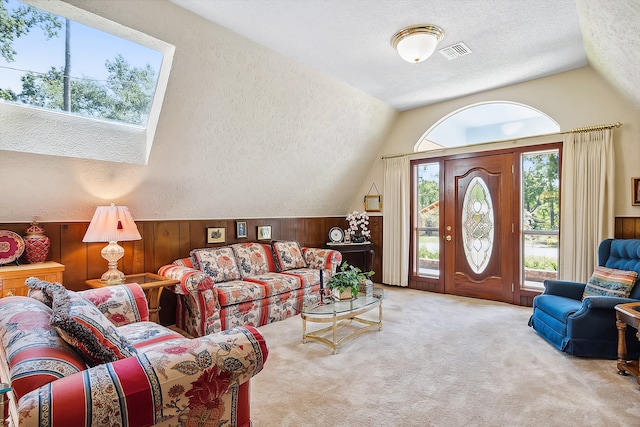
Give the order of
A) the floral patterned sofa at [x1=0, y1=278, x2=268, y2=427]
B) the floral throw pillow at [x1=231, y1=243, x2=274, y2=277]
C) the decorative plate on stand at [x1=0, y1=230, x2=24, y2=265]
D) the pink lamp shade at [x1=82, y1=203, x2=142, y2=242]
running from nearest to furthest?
the floral patterned sofa at [x1=0, y1=278, x2=268, y2=427] < the decorative plate on stand at [x1=0, y1=230, x2=24, y2=265] < the pink lamp shade at [x1=82, y1=203, x2=142, y2=242] < the floral throw pillow at [x1=231, y1=243, x2=274, y2=277]

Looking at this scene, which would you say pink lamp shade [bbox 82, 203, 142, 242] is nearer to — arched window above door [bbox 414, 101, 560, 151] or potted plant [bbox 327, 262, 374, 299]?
potted plant [bbox 327, 262, 374, 299]

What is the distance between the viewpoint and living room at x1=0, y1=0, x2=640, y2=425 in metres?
2.83

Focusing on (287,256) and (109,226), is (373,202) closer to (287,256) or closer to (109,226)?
(287,256)

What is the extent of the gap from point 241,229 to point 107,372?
3498mm

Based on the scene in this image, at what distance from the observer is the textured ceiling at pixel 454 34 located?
101 inches

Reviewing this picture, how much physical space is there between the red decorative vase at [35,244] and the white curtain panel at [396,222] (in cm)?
432

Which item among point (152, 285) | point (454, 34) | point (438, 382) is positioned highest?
point (454, 34)

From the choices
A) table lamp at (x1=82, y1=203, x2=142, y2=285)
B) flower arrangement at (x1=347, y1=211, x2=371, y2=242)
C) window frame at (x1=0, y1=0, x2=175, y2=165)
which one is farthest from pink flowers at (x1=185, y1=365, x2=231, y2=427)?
flower arrangement at (x1=347, y1=211, x2=371, y2=242)

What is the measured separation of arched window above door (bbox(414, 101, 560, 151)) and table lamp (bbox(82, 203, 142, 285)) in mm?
4070

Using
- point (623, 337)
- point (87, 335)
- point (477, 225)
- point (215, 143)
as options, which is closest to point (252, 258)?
point (215, 143)

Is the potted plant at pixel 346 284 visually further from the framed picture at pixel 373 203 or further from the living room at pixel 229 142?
the framed picture at pixel 373 203

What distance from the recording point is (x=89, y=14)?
2438 millimetres

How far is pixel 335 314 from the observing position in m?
3.03

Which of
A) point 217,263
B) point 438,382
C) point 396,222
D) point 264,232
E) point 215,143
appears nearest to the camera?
point 438,382
